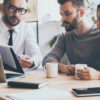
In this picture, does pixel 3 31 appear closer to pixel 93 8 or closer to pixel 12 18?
pixel 12 18

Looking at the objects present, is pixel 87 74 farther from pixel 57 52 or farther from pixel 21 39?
pixel 21 39

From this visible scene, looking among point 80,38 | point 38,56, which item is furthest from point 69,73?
point 38,56

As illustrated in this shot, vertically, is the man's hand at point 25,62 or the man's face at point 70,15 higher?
the man's face at point 70,15

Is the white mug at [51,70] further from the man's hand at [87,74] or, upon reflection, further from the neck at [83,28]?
the neck at [83,28]

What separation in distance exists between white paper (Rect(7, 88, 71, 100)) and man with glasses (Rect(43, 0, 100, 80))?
2.65ft

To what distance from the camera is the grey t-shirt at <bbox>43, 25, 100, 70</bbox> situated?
1.99m

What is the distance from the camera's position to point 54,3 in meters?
3.82

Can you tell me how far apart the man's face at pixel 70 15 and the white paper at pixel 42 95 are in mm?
1120

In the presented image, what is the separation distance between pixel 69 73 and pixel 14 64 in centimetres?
44

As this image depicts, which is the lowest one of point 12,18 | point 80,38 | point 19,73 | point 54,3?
point 19,73

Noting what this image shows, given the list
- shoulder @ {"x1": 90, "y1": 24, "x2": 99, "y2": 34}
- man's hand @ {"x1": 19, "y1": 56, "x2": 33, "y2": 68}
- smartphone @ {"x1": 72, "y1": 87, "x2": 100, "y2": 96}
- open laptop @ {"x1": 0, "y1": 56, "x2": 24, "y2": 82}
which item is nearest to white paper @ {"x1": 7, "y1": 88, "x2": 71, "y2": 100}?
smartphone @ {"x1": 72, "y1": 87, "x2": 100, "y2": 96}

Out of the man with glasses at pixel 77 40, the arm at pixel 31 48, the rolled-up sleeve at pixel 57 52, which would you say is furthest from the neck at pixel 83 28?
the arm at pixel 31 48

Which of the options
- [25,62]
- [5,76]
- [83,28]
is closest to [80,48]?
[83,28]

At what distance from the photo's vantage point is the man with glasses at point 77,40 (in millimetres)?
1990
